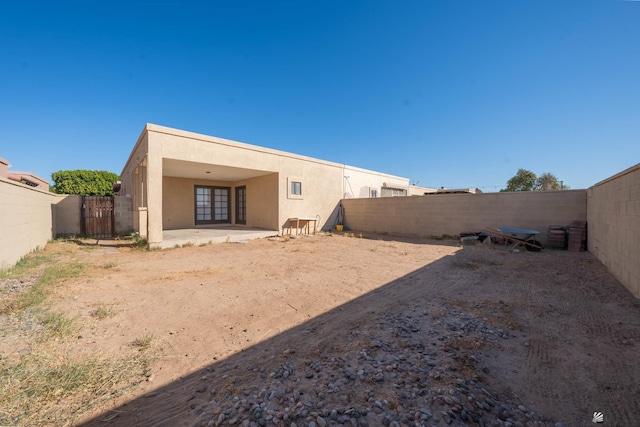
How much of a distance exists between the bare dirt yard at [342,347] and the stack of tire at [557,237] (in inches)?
129

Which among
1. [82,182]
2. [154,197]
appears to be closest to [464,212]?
[154,197]

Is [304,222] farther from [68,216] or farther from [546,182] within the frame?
[546,182]

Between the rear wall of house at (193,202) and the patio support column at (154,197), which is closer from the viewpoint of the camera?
the patio support column at (154,197)

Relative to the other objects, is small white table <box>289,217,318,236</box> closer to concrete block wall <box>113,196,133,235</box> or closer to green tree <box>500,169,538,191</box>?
concrete block wall <box>113,196,133,235</box>

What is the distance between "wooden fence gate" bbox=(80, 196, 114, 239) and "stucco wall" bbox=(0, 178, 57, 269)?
6.91ft

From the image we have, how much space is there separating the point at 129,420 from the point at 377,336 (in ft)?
7.37

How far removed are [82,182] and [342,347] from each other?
2488cm

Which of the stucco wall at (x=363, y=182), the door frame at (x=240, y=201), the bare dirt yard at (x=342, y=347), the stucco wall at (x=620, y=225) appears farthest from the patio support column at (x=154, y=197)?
the stucco wall at (x=620, y=225)

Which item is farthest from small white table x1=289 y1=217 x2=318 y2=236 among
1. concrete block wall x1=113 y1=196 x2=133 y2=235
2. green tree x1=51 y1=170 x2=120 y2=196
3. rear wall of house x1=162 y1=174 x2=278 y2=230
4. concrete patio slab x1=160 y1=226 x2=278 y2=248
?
green tree x1=51 y1=170 x2=120 y2=196

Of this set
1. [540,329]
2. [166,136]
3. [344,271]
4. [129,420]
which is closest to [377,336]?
[540,329]

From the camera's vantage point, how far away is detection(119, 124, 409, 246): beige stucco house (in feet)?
27.8

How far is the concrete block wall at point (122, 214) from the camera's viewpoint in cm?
1152

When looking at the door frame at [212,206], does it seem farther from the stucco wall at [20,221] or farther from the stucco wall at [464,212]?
the stucco wall at [464,212]

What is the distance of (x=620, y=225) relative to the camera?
489cm
